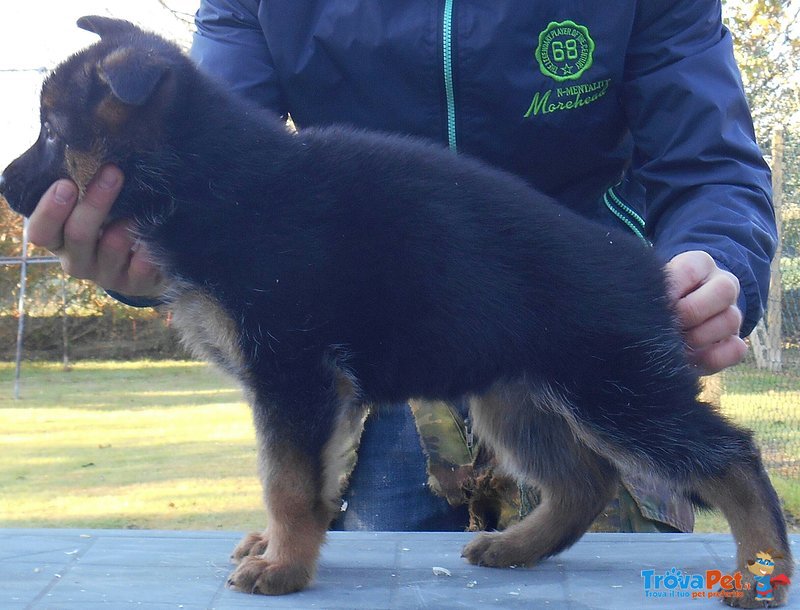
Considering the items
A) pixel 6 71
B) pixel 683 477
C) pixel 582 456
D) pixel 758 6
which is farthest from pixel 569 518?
pixel 6 71

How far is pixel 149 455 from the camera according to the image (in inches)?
389

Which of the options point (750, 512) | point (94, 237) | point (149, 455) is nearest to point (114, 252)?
point (94, 237)

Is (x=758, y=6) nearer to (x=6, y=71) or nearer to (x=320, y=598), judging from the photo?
(x=320, y=598)

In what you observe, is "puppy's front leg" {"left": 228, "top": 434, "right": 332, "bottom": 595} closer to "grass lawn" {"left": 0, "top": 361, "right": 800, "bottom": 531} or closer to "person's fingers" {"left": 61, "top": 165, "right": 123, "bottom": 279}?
"person's fingers" {"left": 61, "top": 165, "right": 123, "bottom": 279}

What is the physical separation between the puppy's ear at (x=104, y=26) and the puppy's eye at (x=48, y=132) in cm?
35

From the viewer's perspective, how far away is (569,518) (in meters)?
2.90

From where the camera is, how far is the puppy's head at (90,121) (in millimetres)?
2727

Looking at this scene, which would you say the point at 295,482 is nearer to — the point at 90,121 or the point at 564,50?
the point at 90,121

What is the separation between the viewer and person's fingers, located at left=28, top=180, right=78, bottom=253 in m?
2.73

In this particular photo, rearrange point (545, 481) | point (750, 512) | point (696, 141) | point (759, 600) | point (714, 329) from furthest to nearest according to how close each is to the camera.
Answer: point (696, 141) < point (545, 481) < point (714, 329) < point (750, 512) < point (759, 600)

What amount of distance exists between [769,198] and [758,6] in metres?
6.05

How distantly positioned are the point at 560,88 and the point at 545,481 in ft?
4.31

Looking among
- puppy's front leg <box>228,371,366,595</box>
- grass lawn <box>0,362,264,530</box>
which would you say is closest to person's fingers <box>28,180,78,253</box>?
puppy's front leg <box>228,371,366,595</box>

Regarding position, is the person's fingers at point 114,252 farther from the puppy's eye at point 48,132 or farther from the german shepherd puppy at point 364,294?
the puppy's eye at point 48,132
